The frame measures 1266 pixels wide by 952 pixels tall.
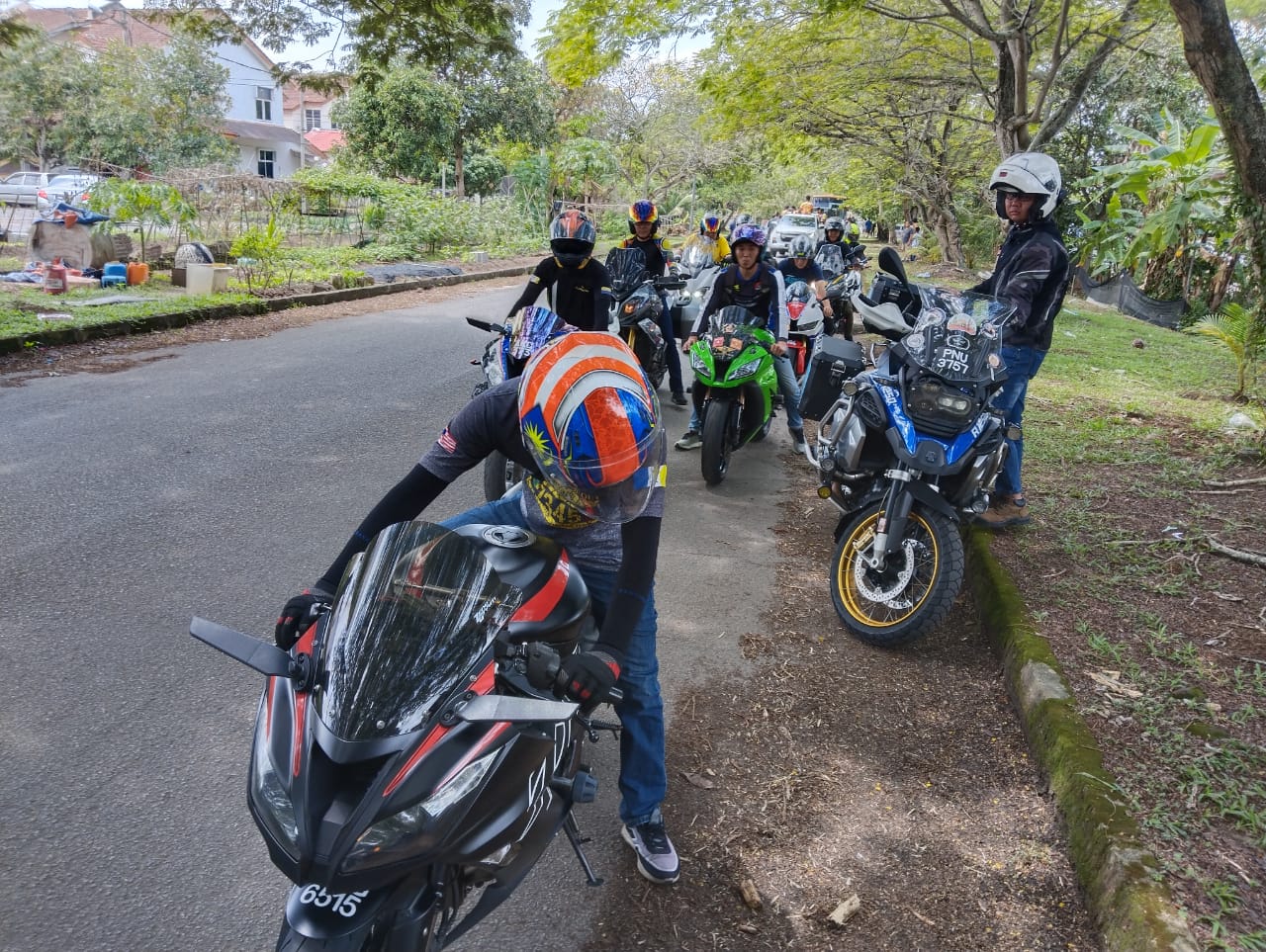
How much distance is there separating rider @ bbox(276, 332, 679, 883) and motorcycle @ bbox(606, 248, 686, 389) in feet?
15.7

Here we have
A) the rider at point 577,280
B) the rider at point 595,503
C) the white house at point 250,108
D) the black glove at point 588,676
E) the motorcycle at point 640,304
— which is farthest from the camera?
the white house at point 250,108

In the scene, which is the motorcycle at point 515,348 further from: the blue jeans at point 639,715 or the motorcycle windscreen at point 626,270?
the motorcycle windscreen at point 626,270

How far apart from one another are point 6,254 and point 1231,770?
64.9ft

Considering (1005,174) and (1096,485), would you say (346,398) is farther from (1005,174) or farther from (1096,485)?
(1096,485)

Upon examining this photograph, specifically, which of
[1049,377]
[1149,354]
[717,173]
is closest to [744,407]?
[1049,377]

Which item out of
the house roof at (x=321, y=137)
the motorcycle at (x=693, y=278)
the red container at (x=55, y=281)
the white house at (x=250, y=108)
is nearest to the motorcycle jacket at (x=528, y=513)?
the motorcycle at (x=693, y=278)

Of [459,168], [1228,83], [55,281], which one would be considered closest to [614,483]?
[1228,83]

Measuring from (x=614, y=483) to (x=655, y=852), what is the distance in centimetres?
125

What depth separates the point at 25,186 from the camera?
25.3m

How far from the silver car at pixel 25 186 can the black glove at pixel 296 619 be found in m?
25.8

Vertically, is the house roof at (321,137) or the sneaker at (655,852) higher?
the house roof at (321,137)

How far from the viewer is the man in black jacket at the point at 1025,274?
497 centimetres

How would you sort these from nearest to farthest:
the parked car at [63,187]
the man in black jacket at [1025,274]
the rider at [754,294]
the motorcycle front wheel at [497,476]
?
the motorcycle front wheel at [497,476] → the man in black jacket at [1025,274] → the rider at [754,294] → the parked car at [63,187]

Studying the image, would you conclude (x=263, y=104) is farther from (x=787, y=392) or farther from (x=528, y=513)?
(x=528, y=513)
